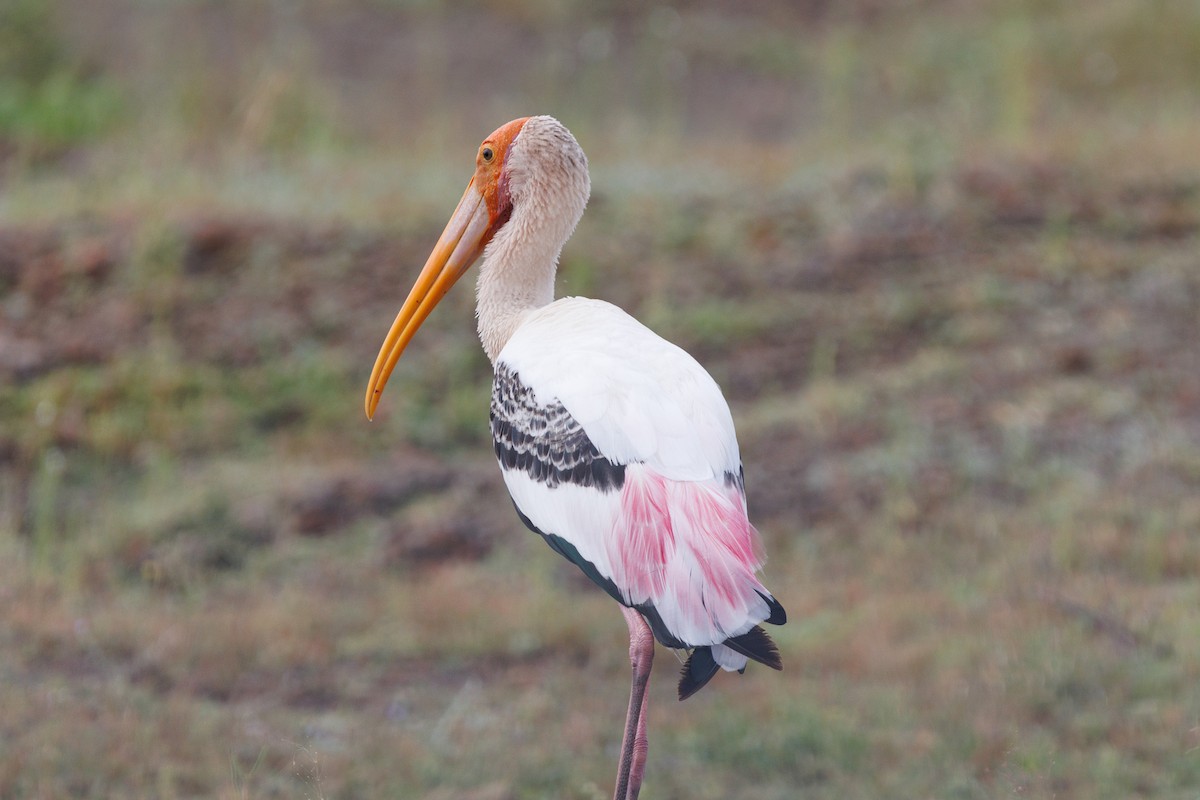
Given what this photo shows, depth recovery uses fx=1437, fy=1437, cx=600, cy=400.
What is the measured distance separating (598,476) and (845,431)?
3.40 m

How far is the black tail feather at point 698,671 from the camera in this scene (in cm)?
265

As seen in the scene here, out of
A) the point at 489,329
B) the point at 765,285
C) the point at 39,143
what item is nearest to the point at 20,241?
the point at 39,143

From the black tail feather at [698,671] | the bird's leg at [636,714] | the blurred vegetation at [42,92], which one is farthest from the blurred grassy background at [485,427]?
the black tail feather at [698,671]

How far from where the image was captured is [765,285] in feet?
23.1

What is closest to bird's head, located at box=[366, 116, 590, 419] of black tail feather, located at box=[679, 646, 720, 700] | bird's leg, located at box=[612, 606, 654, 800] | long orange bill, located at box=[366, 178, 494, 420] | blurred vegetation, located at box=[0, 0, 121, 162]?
long orange bill, located at box=[366, 178, 494, 420]

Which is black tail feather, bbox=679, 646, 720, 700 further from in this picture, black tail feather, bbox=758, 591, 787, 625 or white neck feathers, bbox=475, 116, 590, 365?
white neck feathers, bbox=475, 116, 590, 365

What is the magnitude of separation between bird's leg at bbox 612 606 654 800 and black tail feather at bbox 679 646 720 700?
123mm

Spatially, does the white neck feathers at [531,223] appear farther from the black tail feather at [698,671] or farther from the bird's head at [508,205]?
the black tail feather at [698,671]

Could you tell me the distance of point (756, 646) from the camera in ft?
8.41

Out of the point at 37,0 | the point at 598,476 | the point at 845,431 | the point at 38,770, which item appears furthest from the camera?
the point at 37,0

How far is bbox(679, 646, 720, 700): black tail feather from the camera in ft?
8.68

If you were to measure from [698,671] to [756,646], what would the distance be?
0.48 ft

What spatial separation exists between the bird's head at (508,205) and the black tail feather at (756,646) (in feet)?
3.26

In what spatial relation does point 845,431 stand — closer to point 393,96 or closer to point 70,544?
point 70,544
